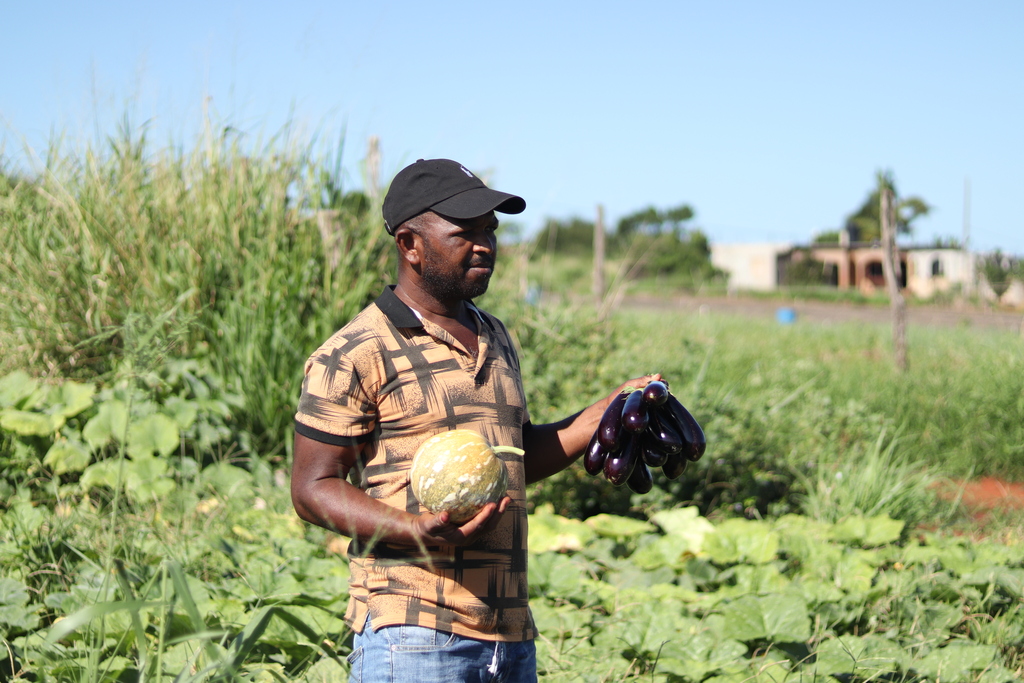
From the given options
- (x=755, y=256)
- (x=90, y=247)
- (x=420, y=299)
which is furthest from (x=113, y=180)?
(x=755, y=256)

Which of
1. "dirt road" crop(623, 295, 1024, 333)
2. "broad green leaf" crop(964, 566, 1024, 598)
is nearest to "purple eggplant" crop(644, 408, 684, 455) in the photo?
"broad green leaf" crop(964, 566, 1024, 598)

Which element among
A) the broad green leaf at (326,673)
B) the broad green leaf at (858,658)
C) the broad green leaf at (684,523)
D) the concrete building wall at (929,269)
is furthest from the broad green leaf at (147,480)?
the concrete building wall at (929,269)

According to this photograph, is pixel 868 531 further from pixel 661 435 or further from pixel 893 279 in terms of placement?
pixel 893 279

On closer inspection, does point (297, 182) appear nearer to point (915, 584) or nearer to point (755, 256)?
point (915, 584)

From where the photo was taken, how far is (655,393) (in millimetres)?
2246

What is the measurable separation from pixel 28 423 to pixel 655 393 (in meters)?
3.11

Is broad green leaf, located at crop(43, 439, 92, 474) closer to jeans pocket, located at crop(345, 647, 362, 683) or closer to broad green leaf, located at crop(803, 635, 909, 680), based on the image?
jeans pocket, located at crop(345, 647, 362, 683)

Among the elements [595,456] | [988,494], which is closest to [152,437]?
[595,456]

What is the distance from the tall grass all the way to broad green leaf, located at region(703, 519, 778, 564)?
7.74 feet

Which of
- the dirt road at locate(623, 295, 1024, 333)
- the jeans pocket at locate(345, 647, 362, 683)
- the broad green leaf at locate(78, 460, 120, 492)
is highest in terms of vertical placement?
the broad green leaf at locate(78, 460, 120, 492)

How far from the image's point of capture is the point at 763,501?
543cm

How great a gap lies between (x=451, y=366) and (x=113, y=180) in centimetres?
399

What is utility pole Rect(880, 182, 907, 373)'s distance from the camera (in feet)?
32.3

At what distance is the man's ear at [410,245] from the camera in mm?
2133
